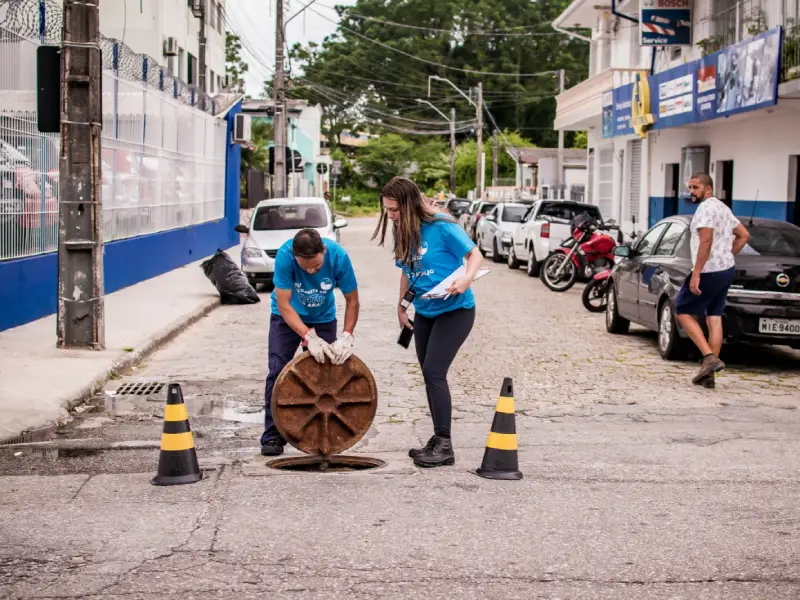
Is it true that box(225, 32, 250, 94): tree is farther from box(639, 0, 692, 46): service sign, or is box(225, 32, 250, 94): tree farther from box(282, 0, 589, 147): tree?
box(639, 0, 692, 46): service sign

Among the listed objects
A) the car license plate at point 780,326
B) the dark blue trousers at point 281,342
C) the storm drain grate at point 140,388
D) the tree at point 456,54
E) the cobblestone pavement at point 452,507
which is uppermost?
the tree at point 456,54

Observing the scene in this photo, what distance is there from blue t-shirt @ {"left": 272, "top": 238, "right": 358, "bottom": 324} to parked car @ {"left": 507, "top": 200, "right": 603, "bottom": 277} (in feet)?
54.8

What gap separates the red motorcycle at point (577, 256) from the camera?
21.1 m

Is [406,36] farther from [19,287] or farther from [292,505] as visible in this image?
[292,505]

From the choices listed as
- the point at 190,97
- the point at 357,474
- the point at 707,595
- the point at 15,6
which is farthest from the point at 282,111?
the point at 707,595

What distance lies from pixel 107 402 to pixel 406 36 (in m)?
73.0

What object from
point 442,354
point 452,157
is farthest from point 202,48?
point 452,157

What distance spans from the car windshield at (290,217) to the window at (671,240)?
9.30 metres

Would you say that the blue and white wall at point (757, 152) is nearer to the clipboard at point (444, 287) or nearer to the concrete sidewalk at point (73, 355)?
the concrete sidewalk at point (73, 355)

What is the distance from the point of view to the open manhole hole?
6.99 metres

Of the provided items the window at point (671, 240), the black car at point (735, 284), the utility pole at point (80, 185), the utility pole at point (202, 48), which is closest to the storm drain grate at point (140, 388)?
the utility pole at point (80, 185)

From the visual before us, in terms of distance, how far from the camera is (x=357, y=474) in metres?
6.84

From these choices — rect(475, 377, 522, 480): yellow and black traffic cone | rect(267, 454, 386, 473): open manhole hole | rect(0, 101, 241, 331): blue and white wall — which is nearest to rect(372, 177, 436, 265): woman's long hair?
rect(475, 377, 522, 480): yellow and black traffic cone

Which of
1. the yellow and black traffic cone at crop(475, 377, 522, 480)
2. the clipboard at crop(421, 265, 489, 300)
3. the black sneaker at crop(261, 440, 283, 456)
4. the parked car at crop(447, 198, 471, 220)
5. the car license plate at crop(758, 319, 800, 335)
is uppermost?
the parked car at crop(447, 198, 471, 220)
